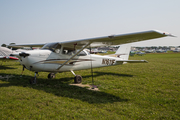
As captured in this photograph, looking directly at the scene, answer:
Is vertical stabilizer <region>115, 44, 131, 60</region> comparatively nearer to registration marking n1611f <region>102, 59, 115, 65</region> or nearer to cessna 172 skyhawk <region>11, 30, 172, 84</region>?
registration marking n1611f <region>102, 59, 115, 65</region>

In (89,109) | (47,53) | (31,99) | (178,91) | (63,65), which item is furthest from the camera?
(63,65)

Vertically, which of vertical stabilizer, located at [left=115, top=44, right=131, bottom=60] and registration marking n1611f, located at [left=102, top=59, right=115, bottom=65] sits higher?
vertical stabilizer, located at [left=115, top=44, right=131, bottom=60]

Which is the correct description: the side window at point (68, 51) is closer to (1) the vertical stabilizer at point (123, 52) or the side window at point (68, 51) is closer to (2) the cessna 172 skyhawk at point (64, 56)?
(2) the cessna 172 skyhawk at point (64, 56)

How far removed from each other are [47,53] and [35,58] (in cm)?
62

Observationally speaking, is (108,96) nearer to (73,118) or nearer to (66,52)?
(73,118)

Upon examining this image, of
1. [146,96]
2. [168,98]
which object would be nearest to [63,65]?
[146,96]

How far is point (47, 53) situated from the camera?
6.42 metres

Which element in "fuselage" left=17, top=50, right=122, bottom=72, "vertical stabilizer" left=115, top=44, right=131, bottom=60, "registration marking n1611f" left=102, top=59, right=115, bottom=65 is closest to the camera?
"fuselage" left=17, top=50, right=122, bottom=72

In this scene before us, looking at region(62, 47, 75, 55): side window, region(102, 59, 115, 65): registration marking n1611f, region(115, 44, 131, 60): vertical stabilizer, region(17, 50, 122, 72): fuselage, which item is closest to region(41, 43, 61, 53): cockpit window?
region(17, 50, 122, 72): fuselage

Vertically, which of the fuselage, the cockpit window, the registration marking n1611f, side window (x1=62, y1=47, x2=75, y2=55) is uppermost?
the cockpit window

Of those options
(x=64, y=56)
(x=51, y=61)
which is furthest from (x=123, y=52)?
(x=51, y=61)

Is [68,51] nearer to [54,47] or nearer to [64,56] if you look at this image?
[64,56]

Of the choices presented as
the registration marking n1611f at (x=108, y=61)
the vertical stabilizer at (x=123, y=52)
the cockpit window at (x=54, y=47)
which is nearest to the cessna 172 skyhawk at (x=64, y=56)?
the cockpit window at (x=54, y=47)

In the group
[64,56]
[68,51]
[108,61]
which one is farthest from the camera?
[108,61]
